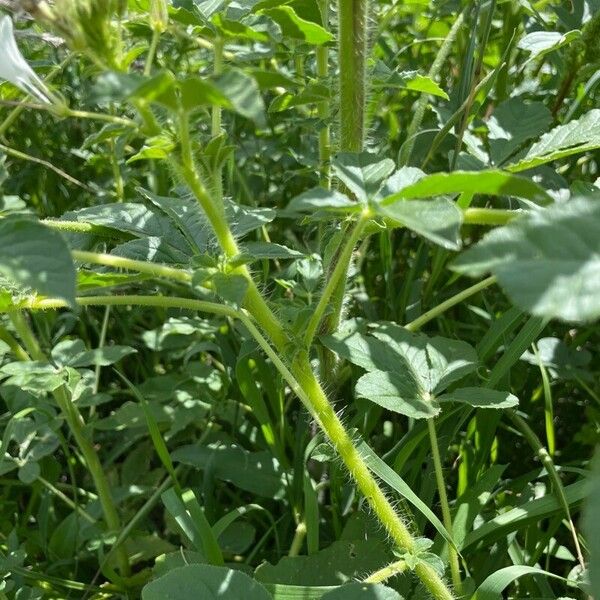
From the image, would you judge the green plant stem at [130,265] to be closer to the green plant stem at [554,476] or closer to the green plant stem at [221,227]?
the green plant stem at [221,227]

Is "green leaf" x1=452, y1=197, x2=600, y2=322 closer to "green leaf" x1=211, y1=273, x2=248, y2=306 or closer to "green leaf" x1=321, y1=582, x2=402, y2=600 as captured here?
"green leaf" x1=211, y1=273, x2=248, y2=306

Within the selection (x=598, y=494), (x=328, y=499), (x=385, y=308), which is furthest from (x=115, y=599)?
(x=598, y=494)

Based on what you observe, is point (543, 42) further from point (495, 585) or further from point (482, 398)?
point (495, 585)

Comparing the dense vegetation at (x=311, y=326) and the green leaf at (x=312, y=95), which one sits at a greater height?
the green leaf at (x=312, y=95)

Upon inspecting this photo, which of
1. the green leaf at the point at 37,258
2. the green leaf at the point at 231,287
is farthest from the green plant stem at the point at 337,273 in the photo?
the green leaf at the point at 37,258

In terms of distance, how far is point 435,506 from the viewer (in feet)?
5.06

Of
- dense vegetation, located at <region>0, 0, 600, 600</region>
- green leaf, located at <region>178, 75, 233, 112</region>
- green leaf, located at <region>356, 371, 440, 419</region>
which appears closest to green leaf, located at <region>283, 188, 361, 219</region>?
dense vegetation, located at <region>0, 0, 600, 600</region>

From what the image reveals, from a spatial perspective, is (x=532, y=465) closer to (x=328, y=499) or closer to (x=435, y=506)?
(x=435, y=506)

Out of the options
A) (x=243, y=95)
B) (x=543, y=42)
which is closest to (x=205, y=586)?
(x=243, y=95)

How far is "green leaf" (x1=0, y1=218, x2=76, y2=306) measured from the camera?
0.78 m

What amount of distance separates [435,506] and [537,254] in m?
1.02

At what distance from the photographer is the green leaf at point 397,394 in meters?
1.12

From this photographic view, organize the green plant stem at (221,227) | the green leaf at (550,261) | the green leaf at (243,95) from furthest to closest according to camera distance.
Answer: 1. the green plant stem at (221,227)
2. the green leaf at (243,95)
3. the green leaf at (550,261)

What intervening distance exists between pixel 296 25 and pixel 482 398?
63 cm
